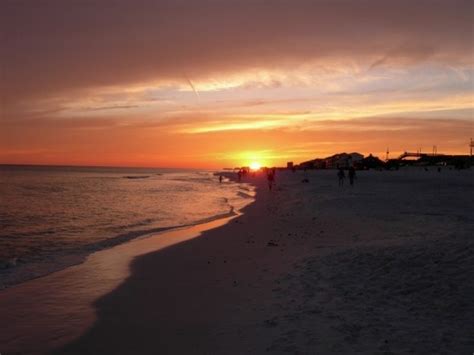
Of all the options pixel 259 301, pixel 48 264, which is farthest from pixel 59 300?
pixel 259 301

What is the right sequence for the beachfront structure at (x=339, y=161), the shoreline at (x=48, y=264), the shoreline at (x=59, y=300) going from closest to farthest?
the shoreline at (x=59, y=300) → the shoreline at (x=48, y=264) → the beachfront structure at (x=339, y=161)

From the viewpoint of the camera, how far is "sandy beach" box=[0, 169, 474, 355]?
661 cm

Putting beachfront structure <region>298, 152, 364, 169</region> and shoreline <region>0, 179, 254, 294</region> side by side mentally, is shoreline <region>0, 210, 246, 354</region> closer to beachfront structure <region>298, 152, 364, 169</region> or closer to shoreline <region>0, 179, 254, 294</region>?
shoreline <region>0, 179, 254, 294</region>

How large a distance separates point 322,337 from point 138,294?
4.81 metres

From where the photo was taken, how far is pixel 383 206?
23.9m

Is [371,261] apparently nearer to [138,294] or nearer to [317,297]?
[317,297]

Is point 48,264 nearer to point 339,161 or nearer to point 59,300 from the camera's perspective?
point 59,300

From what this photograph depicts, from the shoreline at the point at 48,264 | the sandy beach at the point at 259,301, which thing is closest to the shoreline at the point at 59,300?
the sandy beach at the point at 259,301

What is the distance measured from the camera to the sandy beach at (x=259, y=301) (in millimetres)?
6605

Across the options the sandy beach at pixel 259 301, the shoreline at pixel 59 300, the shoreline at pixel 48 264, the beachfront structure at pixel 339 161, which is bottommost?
the shoreline at pixel 48 264

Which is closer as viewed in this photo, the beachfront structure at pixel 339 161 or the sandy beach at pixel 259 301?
the sandy beach at pixel 259 301

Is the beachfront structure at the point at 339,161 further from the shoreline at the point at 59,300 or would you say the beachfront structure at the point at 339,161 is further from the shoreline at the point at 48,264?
the shoreline at the point at 59,300

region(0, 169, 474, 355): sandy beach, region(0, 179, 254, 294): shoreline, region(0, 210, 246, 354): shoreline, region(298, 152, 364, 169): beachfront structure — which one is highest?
region(298, 152, 364, 169): beachfront structure

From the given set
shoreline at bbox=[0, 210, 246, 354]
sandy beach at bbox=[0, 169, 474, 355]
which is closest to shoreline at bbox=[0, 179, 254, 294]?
shoreline at bbox=[0, 210, 246, 354]
